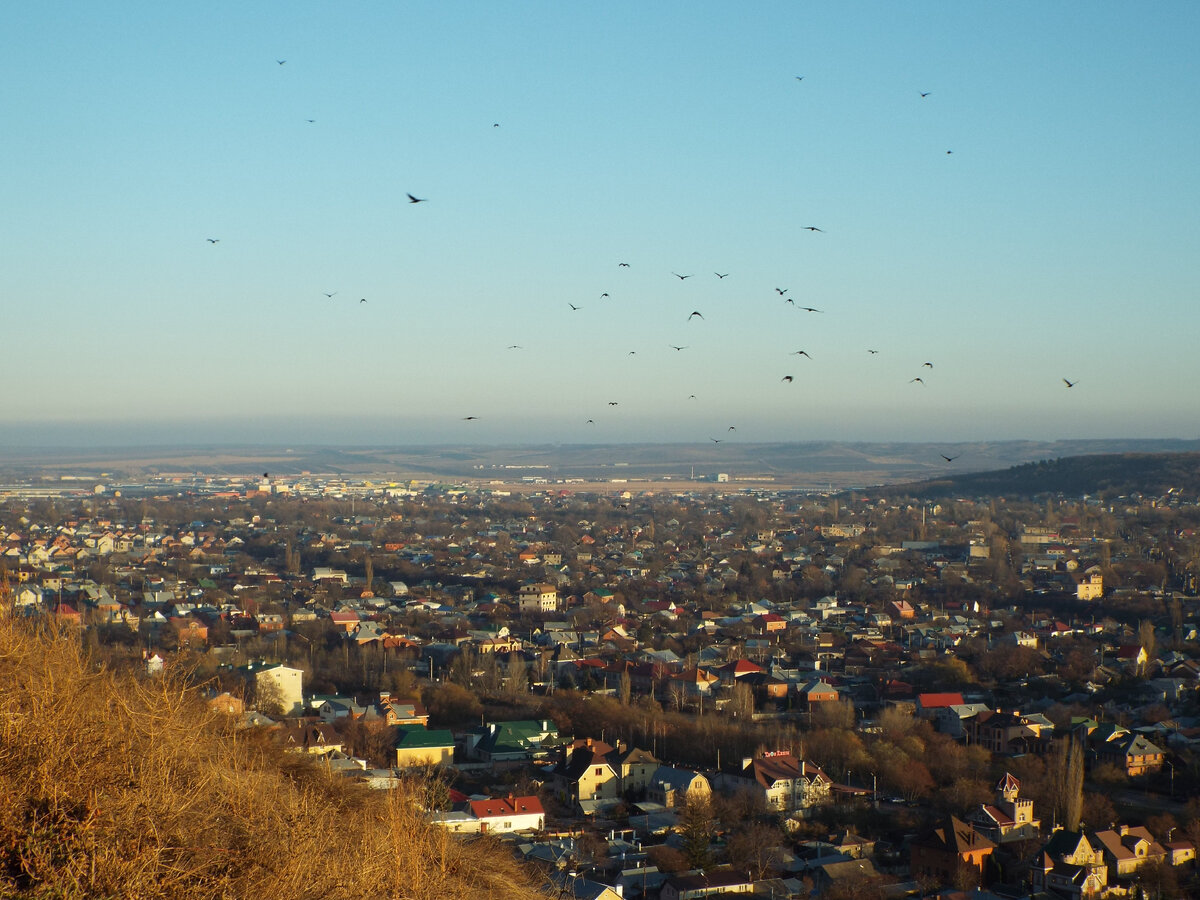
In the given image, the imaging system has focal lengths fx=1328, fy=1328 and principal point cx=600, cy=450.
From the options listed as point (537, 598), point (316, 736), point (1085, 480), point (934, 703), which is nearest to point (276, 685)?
point (316, 736)

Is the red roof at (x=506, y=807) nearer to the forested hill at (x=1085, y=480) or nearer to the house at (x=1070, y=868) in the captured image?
the house at (x=1070, y=868)

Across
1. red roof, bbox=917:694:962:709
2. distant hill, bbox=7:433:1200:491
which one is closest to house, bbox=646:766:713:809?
red roof, bbox=917:694:962:709

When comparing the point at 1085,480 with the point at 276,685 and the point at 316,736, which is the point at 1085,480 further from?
the point at 316,736

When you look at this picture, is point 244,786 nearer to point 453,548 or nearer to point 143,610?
point 143,610

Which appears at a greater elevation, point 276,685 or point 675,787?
point 276,685

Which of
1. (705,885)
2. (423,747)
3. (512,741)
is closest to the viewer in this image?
(705,885)
